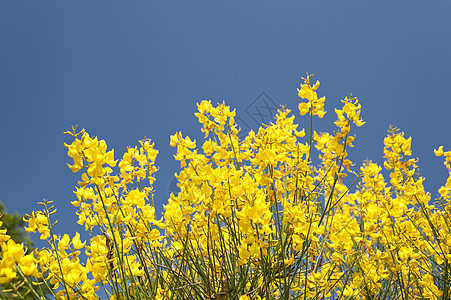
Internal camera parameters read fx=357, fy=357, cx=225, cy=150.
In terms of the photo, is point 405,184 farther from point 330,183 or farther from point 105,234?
point 105,234

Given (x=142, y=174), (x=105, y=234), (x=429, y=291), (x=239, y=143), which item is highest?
(x=239, y=143)

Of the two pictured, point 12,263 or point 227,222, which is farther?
point 227,222

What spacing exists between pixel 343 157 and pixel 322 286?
615 mm

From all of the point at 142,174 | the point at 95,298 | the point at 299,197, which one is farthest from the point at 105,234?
the point at 299,197

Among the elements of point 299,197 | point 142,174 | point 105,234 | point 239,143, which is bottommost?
point 105,234

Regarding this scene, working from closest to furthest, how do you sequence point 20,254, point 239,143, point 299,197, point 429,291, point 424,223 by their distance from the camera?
Result: point 20,254 → point 299,197 → point 239,143 → point 429,291 → point 424,223

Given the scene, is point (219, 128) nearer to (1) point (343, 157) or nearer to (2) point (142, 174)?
(2) point (142, 174)

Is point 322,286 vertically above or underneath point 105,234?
underneath

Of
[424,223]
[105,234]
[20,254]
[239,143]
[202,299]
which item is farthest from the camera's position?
[424,223]

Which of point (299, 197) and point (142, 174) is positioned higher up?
point (142, 174)

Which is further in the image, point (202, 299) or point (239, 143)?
point (239, 143)

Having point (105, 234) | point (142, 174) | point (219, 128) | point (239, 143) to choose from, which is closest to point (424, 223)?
point (239, 143)

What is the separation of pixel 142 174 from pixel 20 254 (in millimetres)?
926

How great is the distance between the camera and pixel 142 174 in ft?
6.05
